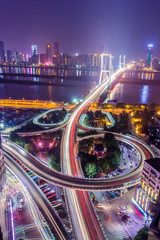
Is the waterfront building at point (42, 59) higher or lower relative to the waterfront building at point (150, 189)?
higher

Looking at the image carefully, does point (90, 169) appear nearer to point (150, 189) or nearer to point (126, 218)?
point (126, 218)

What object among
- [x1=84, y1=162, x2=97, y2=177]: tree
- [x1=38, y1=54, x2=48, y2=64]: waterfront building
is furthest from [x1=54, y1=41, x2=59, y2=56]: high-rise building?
[x1=84, y1=162, x2=97, y2=177]: tree

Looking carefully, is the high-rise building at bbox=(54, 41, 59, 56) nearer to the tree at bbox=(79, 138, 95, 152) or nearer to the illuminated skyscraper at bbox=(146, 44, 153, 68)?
the illuminated skyscraper at bbox=(146, 44, 153, 68)

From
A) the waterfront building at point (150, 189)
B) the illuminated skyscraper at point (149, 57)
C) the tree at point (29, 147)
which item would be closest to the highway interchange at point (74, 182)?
the waterfront building at point (150, 189)

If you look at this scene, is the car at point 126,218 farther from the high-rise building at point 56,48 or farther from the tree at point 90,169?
the high-rise building at point 56,48

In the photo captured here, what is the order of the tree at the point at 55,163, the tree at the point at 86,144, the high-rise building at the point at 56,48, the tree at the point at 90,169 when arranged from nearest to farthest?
the tree at the point at 90,169, the tree at the point at 55,163, the tree at the point at 86,144, the high-rise building at the point at 56,48

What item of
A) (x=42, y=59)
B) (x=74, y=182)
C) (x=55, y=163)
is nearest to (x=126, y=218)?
(x=74, y=182)
